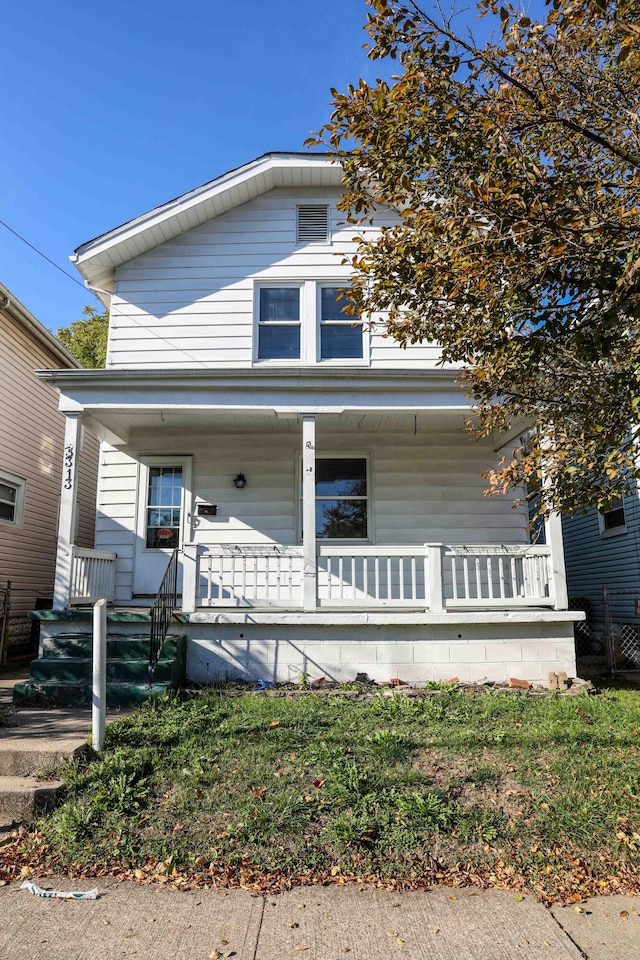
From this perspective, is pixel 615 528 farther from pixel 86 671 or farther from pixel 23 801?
pixel 23 801

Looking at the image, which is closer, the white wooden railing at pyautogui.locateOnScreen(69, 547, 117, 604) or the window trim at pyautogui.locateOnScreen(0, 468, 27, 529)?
the white wooden railing at pyautogui.locateOnScreen(69, 547, 117, 604)

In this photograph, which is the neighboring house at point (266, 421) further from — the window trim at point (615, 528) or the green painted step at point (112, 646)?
the window trim at point (615, 528)

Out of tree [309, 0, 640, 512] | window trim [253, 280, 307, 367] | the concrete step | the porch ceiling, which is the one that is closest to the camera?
tree [309, 0, 640, 512]

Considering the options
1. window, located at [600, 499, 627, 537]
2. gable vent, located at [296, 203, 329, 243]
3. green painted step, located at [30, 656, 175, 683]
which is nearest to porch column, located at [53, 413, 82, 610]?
green painted step, located at [30, 656, 175, 683]

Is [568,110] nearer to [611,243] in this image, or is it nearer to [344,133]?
[611,243]

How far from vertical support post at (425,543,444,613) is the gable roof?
6.52 metres

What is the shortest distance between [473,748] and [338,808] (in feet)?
4.83

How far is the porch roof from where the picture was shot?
8453mm

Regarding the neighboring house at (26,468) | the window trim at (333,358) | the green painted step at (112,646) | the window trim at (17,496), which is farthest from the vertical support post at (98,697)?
the window trim at (17,496)

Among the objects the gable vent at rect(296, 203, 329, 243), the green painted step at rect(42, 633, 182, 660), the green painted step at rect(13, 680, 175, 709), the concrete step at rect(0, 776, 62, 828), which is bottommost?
the concrete step at rect(0, 776, 62, 828)

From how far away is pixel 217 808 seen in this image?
4.05 m

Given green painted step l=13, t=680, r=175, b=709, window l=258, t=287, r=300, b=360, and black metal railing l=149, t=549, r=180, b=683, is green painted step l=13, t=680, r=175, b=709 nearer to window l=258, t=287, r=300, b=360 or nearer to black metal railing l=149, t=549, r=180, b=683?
black metal railing l=149, t=549, r=180, b=683

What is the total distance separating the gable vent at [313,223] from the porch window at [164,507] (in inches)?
178

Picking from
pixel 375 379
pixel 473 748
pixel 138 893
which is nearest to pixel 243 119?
pixel 375 379
